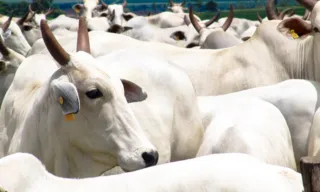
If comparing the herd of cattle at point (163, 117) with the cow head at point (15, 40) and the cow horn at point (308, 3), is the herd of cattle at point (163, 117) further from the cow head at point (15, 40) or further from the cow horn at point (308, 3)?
the cow head at point (15, 40)

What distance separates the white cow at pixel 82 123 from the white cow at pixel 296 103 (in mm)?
1234

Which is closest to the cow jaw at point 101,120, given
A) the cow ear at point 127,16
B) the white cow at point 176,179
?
the white cow at point 176,179

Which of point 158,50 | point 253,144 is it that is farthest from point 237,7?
point 253,144

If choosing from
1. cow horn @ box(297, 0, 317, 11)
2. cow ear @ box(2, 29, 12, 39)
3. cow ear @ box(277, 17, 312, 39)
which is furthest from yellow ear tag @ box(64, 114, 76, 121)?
cow ear @ box(2, 29, 12, 39)

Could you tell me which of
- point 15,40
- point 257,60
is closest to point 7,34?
point 15,40

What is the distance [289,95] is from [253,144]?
85cm

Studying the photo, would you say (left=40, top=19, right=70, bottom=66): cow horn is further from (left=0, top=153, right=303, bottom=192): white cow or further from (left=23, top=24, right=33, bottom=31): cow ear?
(left=23, top=24, right=33, bottom=31): cow ear

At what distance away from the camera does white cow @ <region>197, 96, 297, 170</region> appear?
5.66 metres

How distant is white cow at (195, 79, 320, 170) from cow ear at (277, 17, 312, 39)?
1113 mm

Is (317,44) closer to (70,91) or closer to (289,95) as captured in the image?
(289,95)

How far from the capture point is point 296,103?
20.8 feet

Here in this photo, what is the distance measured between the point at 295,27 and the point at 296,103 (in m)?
1.50

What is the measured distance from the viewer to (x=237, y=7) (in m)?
39.2

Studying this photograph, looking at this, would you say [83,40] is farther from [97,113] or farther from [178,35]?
[178,35]
